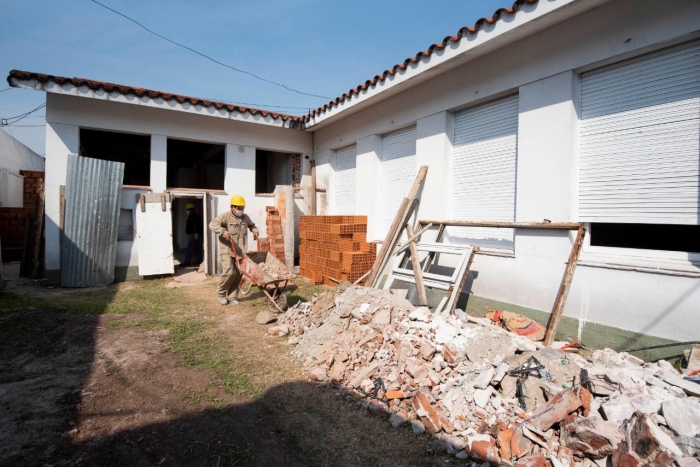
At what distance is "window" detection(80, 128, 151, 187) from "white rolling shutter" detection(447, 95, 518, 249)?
317 inches

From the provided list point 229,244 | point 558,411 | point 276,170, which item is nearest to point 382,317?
point 558,411

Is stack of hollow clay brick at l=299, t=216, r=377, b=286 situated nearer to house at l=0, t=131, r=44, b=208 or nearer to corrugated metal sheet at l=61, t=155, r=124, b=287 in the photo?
corrugated metal sheet at l=61, t=155, r=124, b=287

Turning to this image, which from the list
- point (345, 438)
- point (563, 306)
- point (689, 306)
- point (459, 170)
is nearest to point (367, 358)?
point (345, 438)

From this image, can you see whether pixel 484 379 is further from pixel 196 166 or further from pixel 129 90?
pixel 196 166

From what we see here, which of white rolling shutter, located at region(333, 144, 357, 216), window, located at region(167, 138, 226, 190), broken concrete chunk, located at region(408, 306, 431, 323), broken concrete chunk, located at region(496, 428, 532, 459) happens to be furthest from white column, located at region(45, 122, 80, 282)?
broken concrete chunk, located at region(496, 428, 532, 459)

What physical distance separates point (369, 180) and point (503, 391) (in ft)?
19.6

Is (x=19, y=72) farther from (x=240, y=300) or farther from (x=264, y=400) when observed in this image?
(x=264, y=400)

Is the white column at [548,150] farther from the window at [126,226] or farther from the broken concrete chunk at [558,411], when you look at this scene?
the window at [126,226]

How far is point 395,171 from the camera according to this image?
791 centimetres

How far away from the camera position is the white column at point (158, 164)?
345 inches

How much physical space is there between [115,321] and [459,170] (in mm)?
6359

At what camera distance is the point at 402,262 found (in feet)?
20.6

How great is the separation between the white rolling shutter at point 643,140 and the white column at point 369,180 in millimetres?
4373

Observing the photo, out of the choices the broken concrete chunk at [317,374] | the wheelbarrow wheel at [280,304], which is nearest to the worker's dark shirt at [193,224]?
the wheelbarrow wheel at [280,304]
